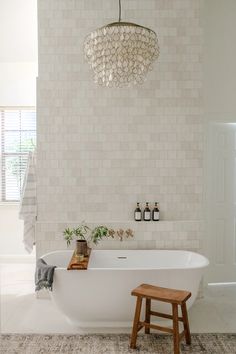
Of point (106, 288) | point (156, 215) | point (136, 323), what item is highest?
point (156, 215)

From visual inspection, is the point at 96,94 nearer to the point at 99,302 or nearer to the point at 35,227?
the point at 35,227

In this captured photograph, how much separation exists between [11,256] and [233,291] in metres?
3.49

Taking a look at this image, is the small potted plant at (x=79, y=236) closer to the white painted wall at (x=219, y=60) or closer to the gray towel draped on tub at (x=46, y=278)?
the gray towel draped on tub at (x=46, y=278)

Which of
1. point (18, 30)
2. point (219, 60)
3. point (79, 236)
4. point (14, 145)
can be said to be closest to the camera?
point (79, 236)

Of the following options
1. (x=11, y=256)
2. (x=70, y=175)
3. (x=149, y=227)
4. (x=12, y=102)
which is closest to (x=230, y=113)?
(x=149, y=227)

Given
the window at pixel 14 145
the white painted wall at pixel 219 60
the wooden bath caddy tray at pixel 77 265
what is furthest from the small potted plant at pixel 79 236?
the window at pixel 14 145

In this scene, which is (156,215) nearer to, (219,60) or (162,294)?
(162,294)

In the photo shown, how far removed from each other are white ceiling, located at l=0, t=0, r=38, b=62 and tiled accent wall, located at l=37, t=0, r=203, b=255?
0.37 metres

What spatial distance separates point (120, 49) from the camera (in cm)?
279

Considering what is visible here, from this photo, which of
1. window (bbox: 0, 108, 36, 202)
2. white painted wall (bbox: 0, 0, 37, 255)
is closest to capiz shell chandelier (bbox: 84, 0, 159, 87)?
white painted wall (bbox: 0, 0, 37, 255)

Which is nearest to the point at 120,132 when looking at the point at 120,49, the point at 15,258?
the point at 120,49

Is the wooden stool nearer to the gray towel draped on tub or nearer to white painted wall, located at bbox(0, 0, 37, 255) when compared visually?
the gray towel draped on tub

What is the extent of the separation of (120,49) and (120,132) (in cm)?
173

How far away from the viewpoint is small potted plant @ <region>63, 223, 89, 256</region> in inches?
157
